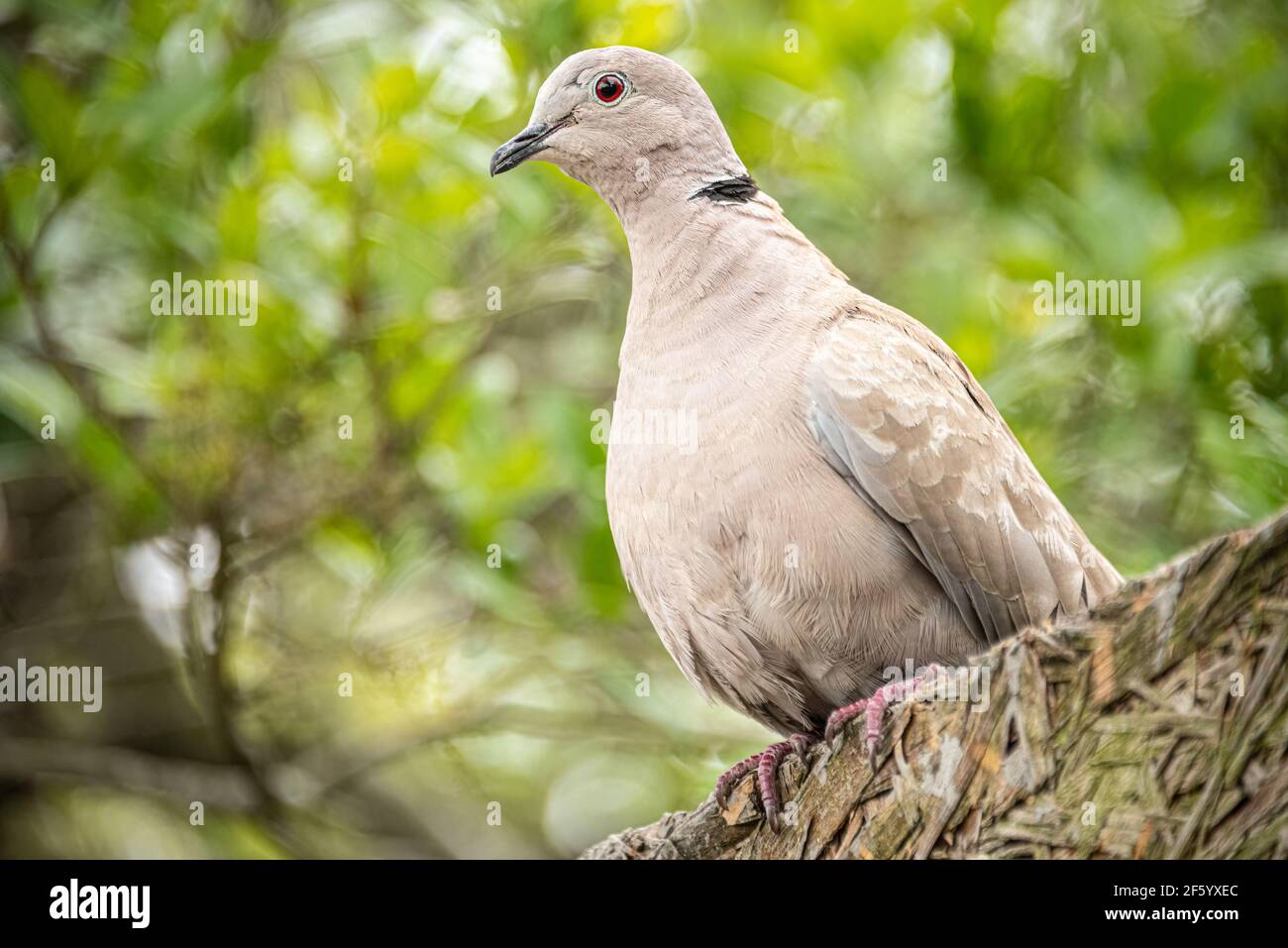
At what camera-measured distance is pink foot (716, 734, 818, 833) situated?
290cm

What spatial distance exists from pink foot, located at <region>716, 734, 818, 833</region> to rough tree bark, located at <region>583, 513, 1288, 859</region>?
11.4 inches

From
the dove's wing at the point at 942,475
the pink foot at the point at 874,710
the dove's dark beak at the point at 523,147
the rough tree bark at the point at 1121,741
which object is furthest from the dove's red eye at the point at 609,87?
the rough tree bark at the point at 1121,741

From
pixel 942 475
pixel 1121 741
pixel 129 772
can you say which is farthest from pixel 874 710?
pixel 129 772

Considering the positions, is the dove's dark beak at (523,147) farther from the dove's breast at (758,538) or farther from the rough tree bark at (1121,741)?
the rough tree bark at (1121,741)

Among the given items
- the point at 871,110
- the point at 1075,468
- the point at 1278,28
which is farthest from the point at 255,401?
the point at 1278,28

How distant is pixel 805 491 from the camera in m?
3.02

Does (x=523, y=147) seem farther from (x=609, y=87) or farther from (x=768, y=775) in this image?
(x=768, y=775)

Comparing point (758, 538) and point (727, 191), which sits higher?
point (727, 191)

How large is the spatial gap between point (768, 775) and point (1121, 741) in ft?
3.06

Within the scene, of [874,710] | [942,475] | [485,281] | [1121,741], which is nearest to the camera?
[1121,741]

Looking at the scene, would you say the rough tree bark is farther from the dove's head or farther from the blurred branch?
the blurred branch

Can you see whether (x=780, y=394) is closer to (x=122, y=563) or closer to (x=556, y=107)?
(x=556, y=107)

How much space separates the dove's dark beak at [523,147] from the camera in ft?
11.7

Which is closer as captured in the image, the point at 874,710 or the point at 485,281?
the point at 874,710
